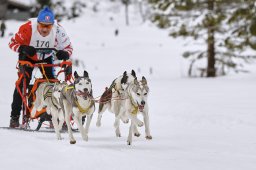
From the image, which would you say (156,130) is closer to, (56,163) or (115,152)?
(115,152)

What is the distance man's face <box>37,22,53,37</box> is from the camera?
282 inches

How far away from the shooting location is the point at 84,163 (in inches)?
178

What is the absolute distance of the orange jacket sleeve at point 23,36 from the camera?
727cm

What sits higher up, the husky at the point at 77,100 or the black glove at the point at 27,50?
the black glove at the point at 27,50

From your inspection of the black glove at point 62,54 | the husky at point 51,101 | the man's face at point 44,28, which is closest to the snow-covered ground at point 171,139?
the husky at point 51,101

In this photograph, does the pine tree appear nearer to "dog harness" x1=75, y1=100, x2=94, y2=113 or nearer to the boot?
the boot

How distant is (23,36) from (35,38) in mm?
192

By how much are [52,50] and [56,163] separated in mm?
3426

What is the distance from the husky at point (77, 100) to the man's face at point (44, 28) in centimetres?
144

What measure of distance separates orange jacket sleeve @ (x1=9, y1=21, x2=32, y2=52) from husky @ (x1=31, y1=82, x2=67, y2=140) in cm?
81

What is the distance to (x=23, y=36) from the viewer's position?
731cm

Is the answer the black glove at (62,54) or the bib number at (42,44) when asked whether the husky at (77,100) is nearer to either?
the black glove at (62,54)

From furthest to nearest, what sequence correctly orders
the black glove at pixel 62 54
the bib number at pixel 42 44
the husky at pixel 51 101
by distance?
the bib number at pixel 42 44 < the black glove at pixel 62 54 < the husky at pixel 51 101

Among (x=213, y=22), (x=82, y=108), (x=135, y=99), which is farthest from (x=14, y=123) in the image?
(x=213, y=22)
